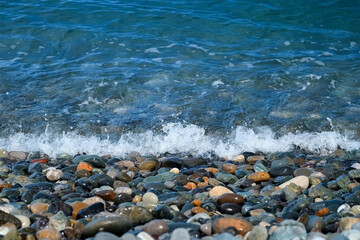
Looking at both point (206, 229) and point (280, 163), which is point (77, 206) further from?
point (280, 163)

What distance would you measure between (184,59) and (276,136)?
3.45 m

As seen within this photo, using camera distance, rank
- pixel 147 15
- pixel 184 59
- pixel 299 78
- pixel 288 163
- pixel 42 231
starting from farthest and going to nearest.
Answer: pixel 147 15
pixel 184 59
pixel 299 78
pixel 288 163
pixel 42 231

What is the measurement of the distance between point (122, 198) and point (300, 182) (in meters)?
1.91

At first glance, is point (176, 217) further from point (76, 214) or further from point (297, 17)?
point (297, 17)

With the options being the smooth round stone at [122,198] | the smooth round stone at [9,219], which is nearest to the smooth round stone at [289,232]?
the smooth round stone at [122,198]


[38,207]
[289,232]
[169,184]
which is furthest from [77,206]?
[289,232]

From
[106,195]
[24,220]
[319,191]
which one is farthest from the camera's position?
[319,191]

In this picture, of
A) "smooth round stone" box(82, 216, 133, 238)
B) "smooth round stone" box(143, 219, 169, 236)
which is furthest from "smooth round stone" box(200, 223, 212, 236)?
"smooth round stone" box(82, 216, 133, 238)

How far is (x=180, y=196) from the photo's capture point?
4.88m

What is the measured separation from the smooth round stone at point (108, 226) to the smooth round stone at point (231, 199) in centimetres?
131

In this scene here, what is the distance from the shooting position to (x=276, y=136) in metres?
7.27

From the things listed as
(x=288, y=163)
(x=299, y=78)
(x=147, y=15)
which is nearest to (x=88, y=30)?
(x=147, y=15)

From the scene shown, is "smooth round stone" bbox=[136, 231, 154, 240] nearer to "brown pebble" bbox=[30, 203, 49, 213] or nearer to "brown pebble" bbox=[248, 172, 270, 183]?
"brown pebble" bbox=[30, 203, 49, 213]

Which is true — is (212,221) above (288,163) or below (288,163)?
above
